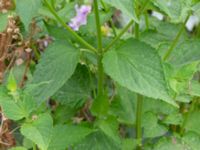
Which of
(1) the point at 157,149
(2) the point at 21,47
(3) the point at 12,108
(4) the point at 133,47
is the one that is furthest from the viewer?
(2) the point at 21,47

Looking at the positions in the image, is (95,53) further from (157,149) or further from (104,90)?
(157,149)

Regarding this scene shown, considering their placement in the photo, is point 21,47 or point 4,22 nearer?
point 4,22

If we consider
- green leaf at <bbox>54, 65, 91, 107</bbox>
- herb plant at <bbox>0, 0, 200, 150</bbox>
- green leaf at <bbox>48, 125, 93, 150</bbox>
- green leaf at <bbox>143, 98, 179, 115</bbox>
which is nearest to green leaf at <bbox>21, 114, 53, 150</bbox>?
herb plant at <bbox>0, 0, 200, 150</bbox>

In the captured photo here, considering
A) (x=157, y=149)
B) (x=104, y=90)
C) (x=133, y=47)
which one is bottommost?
(x=157, y=149)

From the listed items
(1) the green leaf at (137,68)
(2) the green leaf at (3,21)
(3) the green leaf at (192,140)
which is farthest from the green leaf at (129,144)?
(2) the green leaf at (3,21)

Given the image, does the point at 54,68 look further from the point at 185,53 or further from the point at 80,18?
the point at 80,18

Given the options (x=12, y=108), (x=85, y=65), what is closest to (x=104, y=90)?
(x=85, y=65)

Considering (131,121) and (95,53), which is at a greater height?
(95,53)

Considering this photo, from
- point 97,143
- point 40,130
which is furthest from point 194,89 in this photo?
point 40,130
